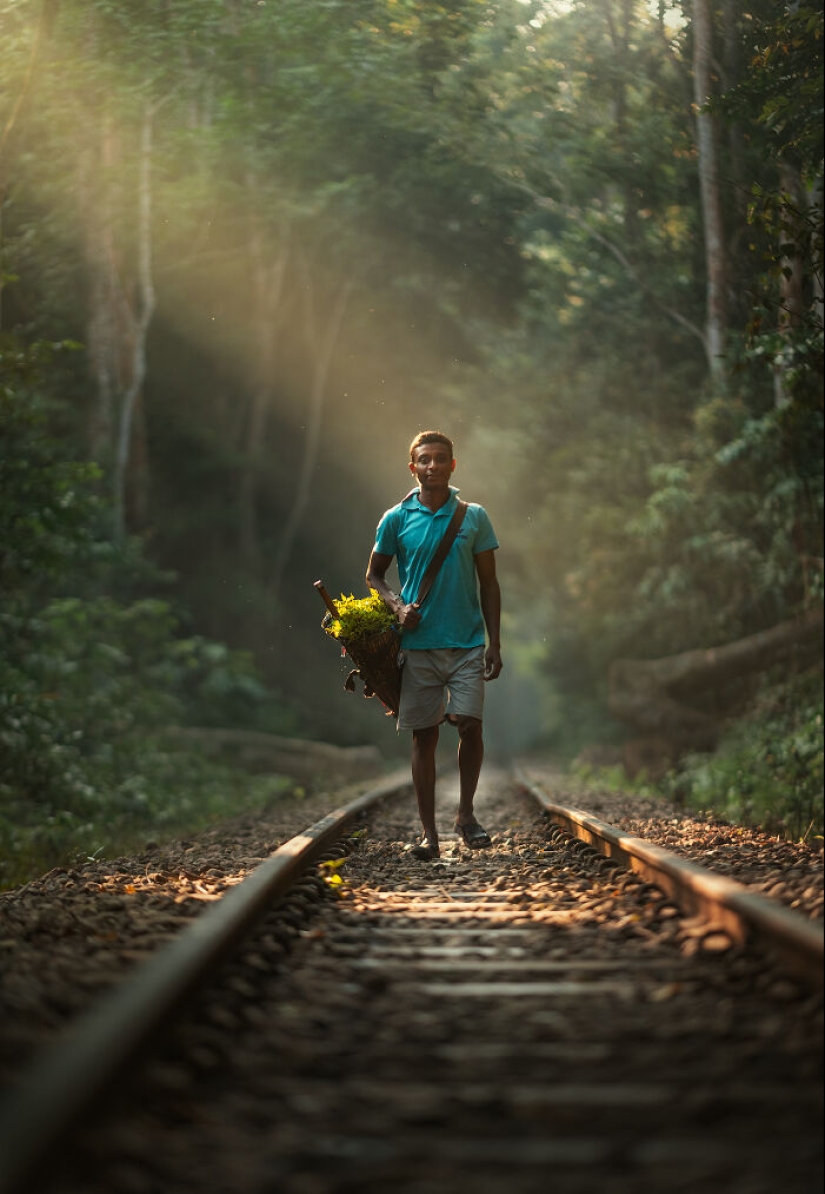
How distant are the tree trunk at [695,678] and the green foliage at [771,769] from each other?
1.43 feet

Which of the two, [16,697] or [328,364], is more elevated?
[328,364]

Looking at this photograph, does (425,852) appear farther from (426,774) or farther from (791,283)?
(791,283)

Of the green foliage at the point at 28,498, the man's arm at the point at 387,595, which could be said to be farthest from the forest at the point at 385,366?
the man's arm at the point at 387,595

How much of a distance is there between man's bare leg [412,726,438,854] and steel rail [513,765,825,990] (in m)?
1.15

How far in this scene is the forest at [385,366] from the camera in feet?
37.6

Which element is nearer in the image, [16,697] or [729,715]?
[16,697]

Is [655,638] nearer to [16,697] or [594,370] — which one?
[594,370]

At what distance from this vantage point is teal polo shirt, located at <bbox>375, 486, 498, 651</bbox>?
259 inches

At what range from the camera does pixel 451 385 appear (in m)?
27.3

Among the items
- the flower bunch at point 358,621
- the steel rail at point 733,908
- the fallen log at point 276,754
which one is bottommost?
the fallen log at point 276,754

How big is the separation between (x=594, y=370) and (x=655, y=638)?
5.17 m

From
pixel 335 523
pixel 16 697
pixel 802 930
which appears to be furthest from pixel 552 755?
pixel 802 930

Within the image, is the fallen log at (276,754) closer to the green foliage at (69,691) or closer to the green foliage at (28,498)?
the green foliage at (69,691)

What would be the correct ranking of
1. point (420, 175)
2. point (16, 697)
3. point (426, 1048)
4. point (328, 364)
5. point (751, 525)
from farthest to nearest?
1. point (328, 364)
2. point (420, 175)
3. point (751, 525)
4. point (16, 697)
5. point (426, 1048)
